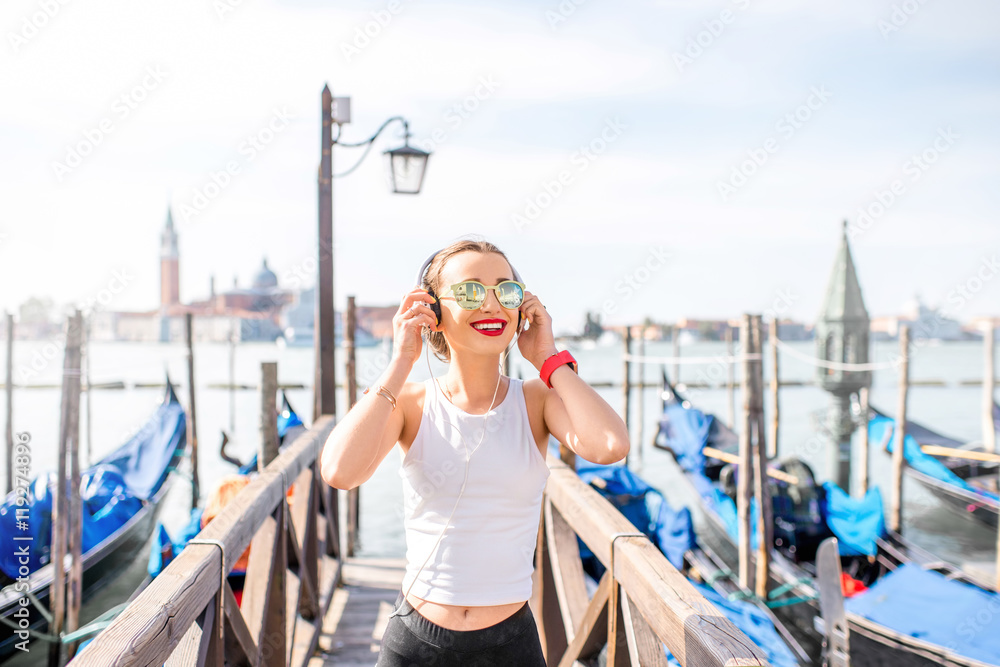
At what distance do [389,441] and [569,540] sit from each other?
1408 millimetres

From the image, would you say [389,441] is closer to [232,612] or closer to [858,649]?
[232,612]

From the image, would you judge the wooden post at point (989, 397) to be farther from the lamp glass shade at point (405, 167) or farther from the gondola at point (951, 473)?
the lamp glass shade at point (405, 167)

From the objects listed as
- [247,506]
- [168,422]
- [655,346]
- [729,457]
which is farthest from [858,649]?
[655,346]

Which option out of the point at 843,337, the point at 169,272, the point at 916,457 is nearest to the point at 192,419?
the point at 843,337

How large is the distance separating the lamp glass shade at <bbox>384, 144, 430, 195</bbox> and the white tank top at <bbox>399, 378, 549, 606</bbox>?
12.3ft

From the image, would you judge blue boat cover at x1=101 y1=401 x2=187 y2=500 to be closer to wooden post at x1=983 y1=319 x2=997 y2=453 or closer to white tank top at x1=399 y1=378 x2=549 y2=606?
white tank top at x1=399 y1=378 x2=549 y2=606

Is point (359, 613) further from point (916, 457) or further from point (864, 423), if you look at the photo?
point (916, 457)

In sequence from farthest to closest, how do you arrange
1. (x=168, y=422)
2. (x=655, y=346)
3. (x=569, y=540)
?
(x=655, y=346)
(x=168, y=422)
(x=569, y=540)

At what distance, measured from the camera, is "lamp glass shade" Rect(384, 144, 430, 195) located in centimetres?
487

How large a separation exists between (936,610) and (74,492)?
6383mm

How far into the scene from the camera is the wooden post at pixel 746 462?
6297mm

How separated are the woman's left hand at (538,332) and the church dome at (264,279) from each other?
8264 cm

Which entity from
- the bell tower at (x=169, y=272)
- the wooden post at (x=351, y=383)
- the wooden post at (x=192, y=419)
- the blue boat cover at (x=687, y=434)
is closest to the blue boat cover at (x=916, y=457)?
the blue boat cover at (x=687, y=434)

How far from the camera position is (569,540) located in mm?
2605
